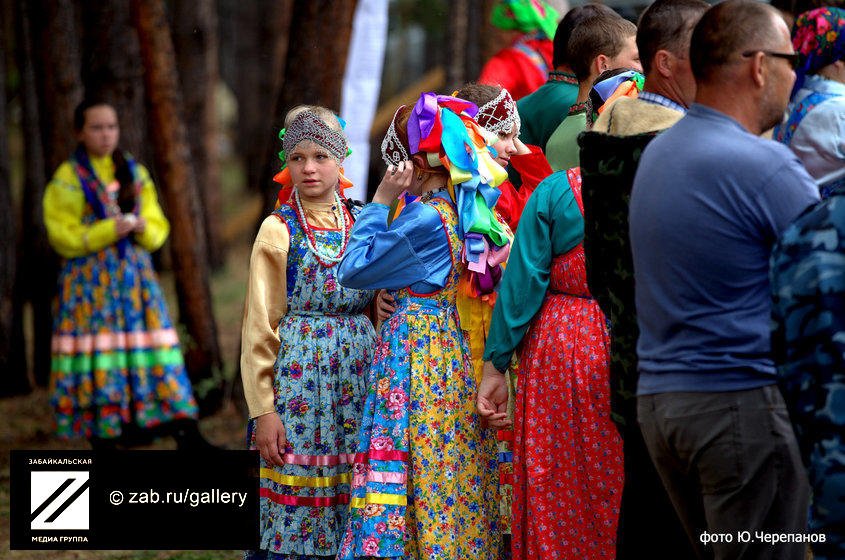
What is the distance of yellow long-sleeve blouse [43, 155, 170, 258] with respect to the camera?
282 inches

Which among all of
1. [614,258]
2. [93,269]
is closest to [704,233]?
[614,258]

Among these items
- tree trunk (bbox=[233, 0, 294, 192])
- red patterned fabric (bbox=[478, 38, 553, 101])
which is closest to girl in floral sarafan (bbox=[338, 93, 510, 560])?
→ red patterned fabric (bbox=[478, 38, 553, 101])

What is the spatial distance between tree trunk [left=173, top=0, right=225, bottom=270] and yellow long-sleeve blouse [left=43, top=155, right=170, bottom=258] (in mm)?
5486

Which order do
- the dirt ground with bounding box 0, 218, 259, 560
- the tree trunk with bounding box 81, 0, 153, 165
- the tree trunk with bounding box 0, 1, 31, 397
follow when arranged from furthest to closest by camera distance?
the tree trunk with bounding box 0, 1, 31, 397
the tree trunk with bounding box 81, 0, 153, 165
the dirt ground with bounding box 0, 218, 259, 560

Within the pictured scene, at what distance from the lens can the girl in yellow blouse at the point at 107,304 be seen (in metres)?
7.23

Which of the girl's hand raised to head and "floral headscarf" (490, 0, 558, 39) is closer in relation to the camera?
the girl's hand raised to head

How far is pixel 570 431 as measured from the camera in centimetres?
406

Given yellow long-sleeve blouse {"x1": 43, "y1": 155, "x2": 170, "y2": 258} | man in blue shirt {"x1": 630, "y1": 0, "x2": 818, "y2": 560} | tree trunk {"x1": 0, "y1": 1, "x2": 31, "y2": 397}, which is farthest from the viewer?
tree trunk {"x1": 0, "y1": 1, "x2": 31, "y2": 397}

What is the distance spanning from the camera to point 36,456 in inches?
218

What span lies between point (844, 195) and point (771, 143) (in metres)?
0.34

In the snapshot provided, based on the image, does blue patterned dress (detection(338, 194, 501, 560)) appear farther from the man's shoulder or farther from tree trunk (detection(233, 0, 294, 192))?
tree trunk (detection(233, 0, 294, 192))

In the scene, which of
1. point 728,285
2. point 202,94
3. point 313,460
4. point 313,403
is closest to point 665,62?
point 728,285

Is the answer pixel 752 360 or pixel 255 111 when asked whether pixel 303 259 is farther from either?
pixel 255 111

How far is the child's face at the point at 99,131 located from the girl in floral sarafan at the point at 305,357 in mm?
2898
